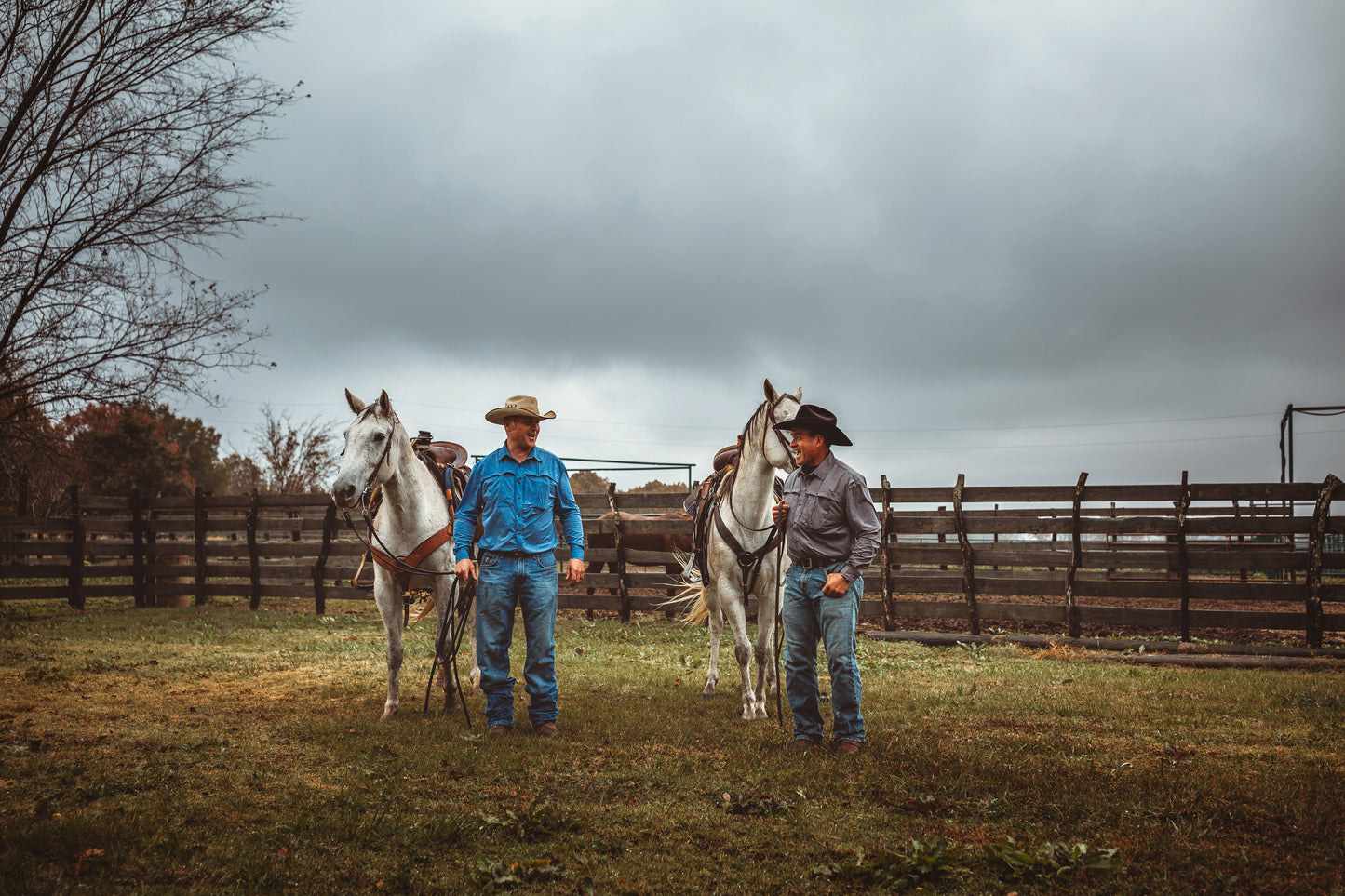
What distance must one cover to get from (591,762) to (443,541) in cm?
233

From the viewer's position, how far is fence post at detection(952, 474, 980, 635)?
11.3 meters

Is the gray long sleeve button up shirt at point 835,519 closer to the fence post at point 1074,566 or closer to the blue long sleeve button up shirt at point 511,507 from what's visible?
the blue long sleeve button up shirt at point 511,507

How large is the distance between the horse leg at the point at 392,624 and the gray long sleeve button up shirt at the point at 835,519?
10.5 feet

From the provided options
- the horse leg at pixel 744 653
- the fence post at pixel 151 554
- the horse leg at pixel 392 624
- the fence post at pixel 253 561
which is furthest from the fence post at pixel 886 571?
the fence post at pixel 151 554

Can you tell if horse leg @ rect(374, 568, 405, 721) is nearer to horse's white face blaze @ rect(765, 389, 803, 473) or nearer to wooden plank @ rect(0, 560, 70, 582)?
horse's white face blaze @ rect(765, 389, 803, 473)

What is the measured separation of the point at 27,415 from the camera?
12898 mm

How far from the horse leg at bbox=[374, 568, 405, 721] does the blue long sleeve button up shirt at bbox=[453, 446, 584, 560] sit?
3.37 feet

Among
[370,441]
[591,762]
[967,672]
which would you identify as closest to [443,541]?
[370,441]

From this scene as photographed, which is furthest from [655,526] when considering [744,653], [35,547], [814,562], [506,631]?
[35,547]

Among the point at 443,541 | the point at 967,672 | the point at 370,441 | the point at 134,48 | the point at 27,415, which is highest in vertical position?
the point at 134,48

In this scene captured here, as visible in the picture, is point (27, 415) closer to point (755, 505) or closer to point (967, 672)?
point (755, 505)

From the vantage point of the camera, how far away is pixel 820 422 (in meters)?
5.27

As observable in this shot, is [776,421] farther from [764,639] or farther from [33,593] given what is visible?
[33,593]

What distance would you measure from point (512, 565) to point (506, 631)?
48cm
